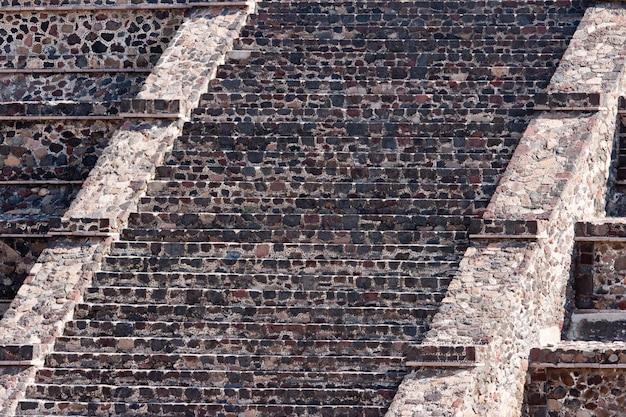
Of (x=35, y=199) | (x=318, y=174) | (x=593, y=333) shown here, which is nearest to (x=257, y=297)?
(x=318, y=174)

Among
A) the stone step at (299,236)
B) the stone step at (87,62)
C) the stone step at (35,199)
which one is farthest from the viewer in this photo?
the stone step at (87,62)

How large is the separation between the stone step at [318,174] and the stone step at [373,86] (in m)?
1.45

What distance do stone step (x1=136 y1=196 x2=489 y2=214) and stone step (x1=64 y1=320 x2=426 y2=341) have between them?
1.38m

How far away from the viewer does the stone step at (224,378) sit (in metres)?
17.0

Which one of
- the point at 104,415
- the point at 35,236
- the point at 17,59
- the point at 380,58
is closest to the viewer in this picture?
the point at 104,415

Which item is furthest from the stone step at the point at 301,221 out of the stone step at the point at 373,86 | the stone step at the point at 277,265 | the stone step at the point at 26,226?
the stone step at the point at 373,86

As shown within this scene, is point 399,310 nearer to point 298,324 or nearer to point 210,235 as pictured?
point 298,324

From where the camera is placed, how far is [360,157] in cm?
1981

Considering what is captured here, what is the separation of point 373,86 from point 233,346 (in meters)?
4.53

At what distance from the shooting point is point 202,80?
2116cm

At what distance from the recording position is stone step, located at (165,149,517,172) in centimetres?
1969

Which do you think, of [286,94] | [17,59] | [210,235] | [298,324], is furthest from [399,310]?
[17,59]

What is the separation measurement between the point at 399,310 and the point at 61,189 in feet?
16.9

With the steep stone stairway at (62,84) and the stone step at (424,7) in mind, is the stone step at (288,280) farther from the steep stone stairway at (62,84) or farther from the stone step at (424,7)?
the stone step at (424,7)
